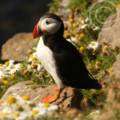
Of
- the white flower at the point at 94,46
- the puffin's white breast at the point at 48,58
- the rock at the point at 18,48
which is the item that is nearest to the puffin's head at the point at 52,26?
the puffin's white breast at the point at 48,58

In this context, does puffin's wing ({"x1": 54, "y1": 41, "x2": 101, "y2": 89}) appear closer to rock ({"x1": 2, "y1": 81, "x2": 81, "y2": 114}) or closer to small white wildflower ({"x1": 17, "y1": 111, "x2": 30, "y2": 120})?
rock ({"x1": 2, "y1": 81, "x2": 81, "y2": 114})

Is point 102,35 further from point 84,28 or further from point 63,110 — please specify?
point 63,110

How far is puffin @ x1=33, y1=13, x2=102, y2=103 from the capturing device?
8.70m

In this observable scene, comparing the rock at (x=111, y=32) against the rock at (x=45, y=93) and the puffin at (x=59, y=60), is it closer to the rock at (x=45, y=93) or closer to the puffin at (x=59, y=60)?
the rock at (x=45, y=93)

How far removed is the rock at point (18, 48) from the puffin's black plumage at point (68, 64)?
274cm

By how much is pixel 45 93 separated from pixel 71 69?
419 mm

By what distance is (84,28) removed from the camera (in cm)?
1139

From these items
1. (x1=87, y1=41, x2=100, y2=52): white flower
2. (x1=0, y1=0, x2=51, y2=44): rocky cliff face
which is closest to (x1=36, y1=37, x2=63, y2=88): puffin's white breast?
(x1=87, y1=41, x2=100, y2=52): white flower

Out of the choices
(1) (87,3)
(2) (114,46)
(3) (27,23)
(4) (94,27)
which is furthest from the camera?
(3) (27,23)

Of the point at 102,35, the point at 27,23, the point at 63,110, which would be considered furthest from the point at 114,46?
the point at 27,23

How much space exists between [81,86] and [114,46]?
149 cm

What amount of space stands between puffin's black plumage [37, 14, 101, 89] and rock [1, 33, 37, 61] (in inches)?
108

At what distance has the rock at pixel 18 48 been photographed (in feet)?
38.8

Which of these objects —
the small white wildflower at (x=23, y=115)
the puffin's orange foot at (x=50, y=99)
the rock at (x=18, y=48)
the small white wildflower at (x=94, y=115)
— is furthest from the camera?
the rock at (x=18, y=48)
